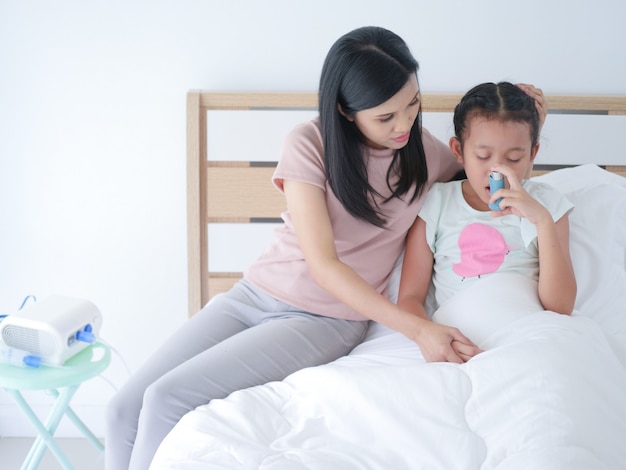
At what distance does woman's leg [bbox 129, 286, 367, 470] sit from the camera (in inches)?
49.4

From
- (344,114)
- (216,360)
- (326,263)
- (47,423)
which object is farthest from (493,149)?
(47,423)

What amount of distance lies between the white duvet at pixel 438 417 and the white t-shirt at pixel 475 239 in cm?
26

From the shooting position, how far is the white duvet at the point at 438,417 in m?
1.00

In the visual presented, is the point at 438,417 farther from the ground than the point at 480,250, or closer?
closer

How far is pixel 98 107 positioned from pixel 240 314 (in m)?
0.93

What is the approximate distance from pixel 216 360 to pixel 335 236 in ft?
1.30

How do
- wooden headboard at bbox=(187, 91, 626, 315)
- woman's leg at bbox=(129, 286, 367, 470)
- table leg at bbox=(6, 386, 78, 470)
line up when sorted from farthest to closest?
wooden headboard at bbox=(187, 91, 626, 315) → table leg at bbox=(6, 386, 78, 470) → woman's leg at bbox=(129, 286, 367, 470)

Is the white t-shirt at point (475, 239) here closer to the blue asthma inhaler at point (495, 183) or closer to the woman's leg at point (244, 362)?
the blue asthma inhaler at point (495, 183)

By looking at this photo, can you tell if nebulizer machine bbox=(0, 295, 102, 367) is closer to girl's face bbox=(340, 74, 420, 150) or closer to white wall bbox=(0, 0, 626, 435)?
white wall bbox=(0, 0, 626, 435)

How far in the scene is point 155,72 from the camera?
2.10 meters

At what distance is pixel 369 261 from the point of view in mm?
1559

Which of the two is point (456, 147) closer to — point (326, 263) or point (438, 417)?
point (326, 263)

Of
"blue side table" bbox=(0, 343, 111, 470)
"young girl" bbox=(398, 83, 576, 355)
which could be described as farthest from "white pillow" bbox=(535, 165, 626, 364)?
"blue side table" bbox=(0, 343, 111, 470)

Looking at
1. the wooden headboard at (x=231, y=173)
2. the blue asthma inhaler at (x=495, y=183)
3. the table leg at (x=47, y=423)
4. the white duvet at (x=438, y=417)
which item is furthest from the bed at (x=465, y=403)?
the table leg at (x=47, y=423)
